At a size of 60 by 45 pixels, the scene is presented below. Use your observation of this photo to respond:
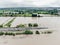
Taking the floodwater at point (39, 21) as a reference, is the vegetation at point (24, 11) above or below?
above

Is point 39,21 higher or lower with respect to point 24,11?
lower

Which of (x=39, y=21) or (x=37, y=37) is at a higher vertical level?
(x=39, y=21)

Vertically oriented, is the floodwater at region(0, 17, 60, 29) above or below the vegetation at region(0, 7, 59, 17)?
below

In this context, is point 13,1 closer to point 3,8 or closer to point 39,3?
point 3,8

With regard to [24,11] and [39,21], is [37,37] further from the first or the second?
[24,11]

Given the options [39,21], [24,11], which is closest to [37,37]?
[39,21]

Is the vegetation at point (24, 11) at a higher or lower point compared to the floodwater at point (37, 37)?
higher

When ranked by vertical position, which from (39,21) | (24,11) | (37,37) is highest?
(24,11)

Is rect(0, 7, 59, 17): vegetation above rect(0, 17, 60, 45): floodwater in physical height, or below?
above
